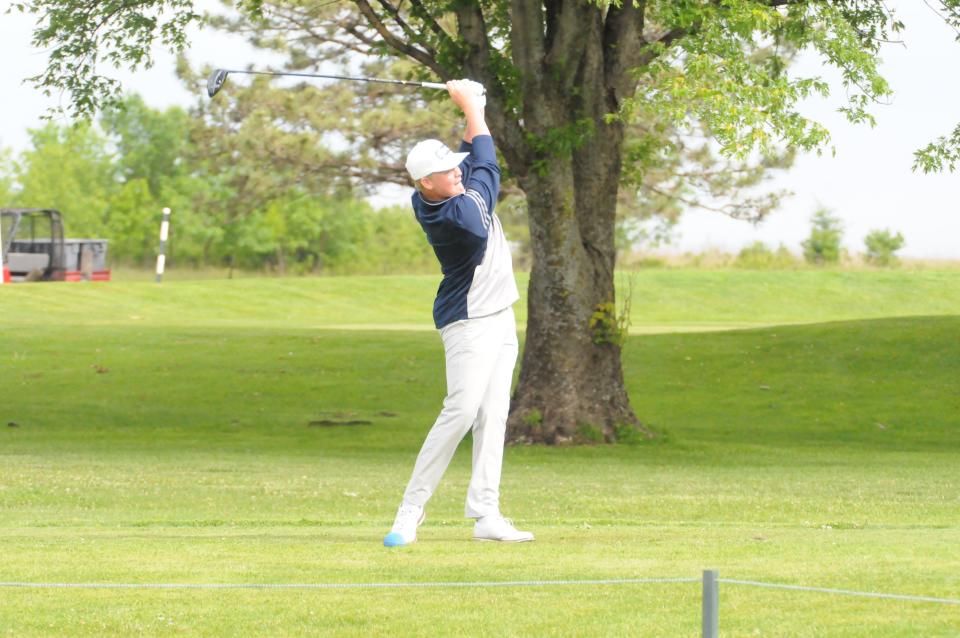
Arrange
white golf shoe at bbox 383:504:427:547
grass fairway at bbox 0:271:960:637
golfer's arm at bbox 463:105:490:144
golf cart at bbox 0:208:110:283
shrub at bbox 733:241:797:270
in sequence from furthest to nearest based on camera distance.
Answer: shrub at bbox 733:241:797:270, golf cart at bbox 0:208:110:283, golfer's arm at bbox 463:105:490:144, white golf shoe at bbox 383:504:427:547, grass fairway at bbox 0:271:960:637

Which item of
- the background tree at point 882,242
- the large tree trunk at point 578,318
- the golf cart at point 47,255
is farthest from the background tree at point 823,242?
the large tree trunk at point 578,318

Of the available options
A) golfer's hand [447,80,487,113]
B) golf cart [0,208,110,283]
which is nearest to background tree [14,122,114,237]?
golf cart [0,208,110,283]

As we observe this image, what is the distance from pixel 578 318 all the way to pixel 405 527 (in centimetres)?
1423

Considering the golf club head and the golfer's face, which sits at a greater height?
the golf club head

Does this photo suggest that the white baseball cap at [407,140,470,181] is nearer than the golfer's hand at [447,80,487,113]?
Yes

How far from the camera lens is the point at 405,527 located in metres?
8.86

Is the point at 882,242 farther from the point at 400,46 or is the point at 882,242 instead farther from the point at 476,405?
the point at 476,405

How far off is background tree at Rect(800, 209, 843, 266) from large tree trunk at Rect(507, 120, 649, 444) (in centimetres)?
5269

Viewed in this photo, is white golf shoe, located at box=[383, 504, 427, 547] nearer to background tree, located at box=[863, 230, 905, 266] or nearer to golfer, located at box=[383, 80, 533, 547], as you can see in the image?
golfer, located at box=[383, 80, 533, 547]

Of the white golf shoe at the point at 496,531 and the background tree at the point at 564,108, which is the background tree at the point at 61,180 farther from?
the white golf shoe at the point at 496,531

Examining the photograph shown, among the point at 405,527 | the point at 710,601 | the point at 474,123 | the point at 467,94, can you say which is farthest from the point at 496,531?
the point at 710,601

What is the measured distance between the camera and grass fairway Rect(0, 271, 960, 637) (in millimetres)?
7051

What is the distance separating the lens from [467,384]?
877 centimetres

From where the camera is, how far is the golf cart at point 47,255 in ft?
193
